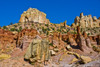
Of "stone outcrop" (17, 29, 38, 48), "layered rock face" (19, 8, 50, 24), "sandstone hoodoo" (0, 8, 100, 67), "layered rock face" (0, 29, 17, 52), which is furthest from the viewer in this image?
"layered rock face" (19, 8, 50, 24)

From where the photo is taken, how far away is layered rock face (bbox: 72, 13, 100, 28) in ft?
328

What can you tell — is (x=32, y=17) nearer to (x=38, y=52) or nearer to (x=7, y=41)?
(x=7, y=41)

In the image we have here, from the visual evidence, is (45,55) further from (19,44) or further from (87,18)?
(87,18)

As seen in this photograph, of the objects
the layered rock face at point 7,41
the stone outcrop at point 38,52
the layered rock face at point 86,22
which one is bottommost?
the stone outcrop at point 38,52

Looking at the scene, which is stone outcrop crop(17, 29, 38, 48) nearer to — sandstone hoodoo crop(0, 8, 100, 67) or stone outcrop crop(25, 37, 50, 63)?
sandstone hoodoo crop(0, 8, 100, 67)

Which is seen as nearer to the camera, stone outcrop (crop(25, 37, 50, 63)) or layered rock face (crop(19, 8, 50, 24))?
stone outcrop (crop(25, 37, 50, 63))

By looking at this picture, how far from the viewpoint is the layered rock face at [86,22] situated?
99.9 metres

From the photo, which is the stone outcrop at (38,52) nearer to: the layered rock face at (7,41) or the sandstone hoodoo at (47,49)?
the sandstone hoodoo at (47,49)

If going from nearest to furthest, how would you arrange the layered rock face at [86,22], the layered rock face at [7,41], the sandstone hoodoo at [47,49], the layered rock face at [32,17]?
the sandstone hoodoo at [47,49] < the layered rock face at [7,41] < the layered rock face at [32,17] < the layered rock face at [86,22]

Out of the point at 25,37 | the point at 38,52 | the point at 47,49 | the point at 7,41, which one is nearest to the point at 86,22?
the point at 25,37

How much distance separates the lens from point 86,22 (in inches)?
3939

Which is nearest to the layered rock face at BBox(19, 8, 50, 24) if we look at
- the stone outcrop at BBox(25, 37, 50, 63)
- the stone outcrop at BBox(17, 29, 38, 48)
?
the stone outcrop at BBox(17, 29, 38, 48)

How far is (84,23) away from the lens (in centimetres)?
10000

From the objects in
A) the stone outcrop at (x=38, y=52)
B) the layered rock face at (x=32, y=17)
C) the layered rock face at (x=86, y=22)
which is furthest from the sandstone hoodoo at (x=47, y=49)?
the layered rock face at (x=86, y=22)
